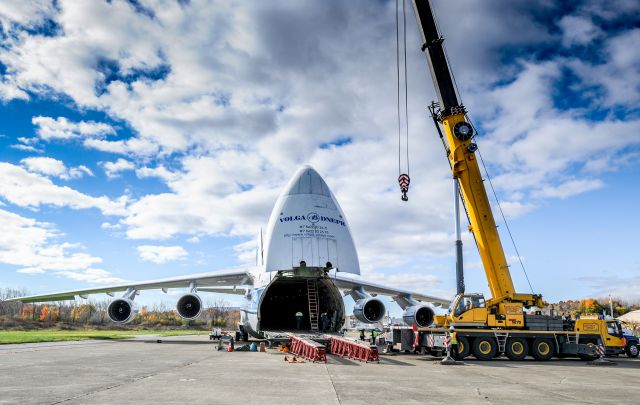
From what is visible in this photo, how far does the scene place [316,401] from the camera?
24.2 feet

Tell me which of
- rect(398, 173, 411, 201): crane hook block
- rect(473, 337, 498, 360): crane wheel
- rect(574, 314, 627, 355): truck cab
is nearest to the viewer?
rect(473, 337, 498, 360): crane wheel

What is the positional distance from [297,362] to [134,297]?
12348 millimetres

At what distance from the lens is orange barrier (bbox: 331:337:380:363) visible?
15258 millimetres

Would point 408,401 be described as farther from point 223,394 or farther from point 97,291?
point 97,291

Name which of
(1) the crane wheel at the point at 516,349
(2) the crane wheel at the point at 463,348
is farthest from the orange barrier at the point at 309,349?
(1) the crane wheel at the point at 516,349

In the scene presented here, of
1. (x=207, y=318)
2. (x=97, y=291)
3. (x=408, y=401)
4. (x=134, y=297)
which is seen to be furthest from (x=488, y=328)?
(x=207, y=318)

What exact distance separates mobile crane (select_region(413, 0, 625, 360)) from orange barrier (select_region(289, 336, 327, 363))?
4.54m

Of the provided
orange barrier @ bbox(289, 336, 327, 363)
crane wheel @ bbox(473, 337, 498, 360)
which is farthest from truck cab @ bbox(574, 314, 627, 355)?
orange barrier @ bbox(289, 336, 327, 363)

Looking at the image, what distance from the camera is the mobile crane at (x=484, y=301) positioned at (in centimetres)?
1702

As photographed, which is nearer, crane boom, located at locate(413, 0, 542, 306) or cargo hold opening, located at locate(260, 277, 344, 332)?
crane boom, located at locate(413, 0, 542, 306)

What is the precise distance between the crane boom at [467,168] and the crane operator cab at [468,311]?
0.44 m

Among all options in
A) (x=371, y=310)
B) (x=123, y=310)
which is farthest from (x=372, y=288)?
(x=123, y=310)

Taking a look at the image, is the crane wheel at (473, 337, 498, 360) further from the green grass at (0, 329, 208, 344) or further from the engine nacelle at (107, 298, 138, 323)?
the green grass at (0, 329, 208, 344)

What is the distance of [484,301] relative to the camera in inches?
696
